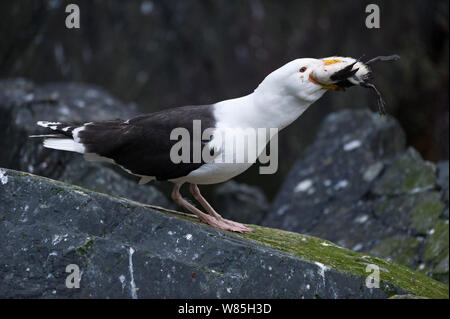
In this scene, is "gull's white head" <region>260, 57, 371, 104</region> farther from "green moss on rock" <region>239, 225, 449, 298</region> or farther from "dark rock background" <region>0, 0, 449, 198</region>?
"dark rock background" <region>0, 0, 449, 198</region>

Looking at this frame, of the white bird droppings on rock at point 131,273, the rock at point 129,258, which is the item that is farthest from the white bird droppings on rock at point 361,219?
the white bird droppings on rock at point 131,273

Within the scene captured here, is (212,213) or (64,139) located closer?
(64,139)

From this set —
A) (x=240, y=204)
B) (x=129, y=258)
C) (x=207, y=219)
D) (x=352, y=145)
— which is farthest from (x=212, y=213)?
(x=240, y=204)

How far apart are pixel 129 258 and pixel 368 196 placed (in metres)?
4.49

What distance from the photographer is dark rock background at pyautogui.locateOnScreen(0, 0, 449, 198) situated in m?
12.5

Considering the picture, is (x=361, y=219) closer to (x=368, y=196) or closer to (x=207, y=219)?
(x=368, y=196)

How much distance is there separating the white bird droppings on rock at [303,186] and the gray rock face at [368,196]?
20mm

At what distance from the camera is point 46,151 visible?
8.32m

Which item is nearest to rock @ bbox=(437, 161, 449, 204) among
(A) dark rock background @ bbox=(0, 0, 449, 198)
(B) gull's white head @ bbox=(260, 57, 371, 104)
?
(B) gull's white head @ bbox=(260, 57, 371, 104)

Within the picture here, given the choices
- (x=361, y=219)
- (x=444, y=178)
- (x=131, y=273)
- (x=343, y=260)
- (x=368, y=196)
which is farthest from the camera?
(x=368, y=196)

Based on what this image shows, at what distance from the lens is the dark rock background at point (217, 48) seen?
12.5 metres
